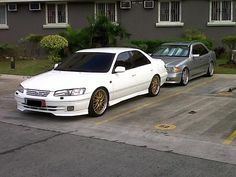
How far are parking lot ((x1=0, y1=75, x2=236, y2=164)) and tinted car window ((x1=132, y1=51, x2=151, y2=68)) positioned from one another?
36.2 inches

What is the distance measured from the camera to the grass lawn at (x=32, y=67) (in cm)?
1732

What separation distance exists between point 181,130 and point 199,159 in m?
1.75

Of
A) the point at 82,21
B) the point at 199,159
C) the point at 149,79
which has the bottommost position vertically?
the point at 199,159

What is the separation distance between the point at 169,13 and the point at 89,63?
1332 cm

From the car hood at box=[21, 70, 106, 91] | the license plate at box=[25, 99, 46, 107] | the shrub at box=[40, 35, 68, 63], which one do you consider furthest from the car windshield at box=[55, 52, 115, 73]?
the shrub at box=[40, 35, 68, 63]

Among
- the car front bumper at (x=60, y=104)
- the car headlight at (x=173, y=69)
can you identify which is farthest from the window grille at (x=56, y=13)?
the car front bumper at (x=60, y=104)

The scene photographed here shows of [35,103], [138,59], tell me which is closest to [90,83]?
[35,103]

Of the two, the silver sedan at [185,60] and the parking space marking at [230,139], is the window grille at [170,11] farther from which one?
the parking space marking at [230,139]

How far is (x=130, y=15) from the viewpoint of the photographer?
2361 cm

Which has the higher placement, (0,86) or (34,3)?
(34,3)

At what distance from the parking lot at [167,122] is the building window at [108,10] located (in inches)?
479

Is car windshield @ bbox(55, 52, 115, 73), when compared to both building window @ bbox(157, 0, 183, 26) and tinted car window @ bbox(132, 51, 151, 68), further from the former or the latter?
building window @ bbox(157, 0, 183, 26)

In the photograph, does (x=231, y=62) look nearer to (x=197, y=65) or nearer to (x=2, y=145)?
(x=197, y=65)

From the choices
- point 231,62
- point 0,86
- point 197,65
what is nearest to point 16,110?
point 0,86
